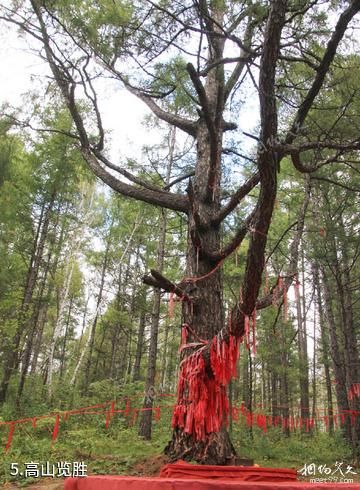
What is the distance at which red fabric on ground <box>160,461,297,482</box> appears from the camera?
2.25 meters

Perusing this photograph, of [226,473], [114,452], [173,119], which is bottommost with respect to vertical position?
[114,452]

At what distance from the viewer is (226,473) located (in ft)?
7.70

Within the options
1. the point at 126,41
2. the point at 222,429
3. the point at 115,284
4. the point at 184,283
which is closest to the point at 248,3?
the point at 126,41

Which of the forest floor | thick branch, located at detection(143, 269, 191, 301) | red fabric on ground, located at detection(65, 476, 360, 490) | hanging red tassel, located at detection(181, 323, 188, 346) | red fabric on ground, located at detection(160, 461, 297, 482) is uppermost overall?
thick branch, located at detection(143, 269, 191, 301)

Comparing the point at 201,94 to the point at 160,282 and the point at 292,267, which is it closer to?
the point at 160,282

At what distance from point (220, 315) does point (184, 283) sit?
639mm

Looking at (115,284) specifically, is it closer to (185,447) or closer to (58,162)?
(58,162)

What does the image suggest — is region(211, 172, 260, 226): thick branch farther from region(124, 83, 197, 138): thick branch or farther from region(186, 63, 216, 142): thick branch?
region(124, 83, 197, 138): thick branch

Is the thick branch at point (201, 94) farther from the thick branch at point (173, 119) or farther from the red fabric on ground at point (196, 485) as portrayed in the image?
the red fabric on ground at point (196, 485)

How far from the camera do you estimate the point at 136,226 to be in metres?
16.1

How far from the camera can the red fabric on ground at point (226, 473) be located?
225 centimetres

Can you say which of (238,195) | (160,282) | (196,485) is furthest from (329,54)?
(196,485)

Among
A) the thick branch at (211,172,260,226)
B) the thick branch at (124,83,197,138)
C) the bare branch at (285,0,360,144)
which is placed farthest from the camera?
the thick branch at (124,83,197,138)

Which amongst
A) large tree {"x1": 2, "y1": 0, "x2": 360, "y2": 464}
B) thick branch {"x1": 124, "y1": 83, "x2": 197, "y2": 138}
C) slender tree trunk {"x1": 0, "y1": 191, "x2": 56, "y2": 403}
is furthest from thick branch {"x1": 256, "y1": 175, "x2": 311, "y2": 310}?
slender tree trunk {"x1": 0, "y1": 191, "x2": 56, "y2": 403}
